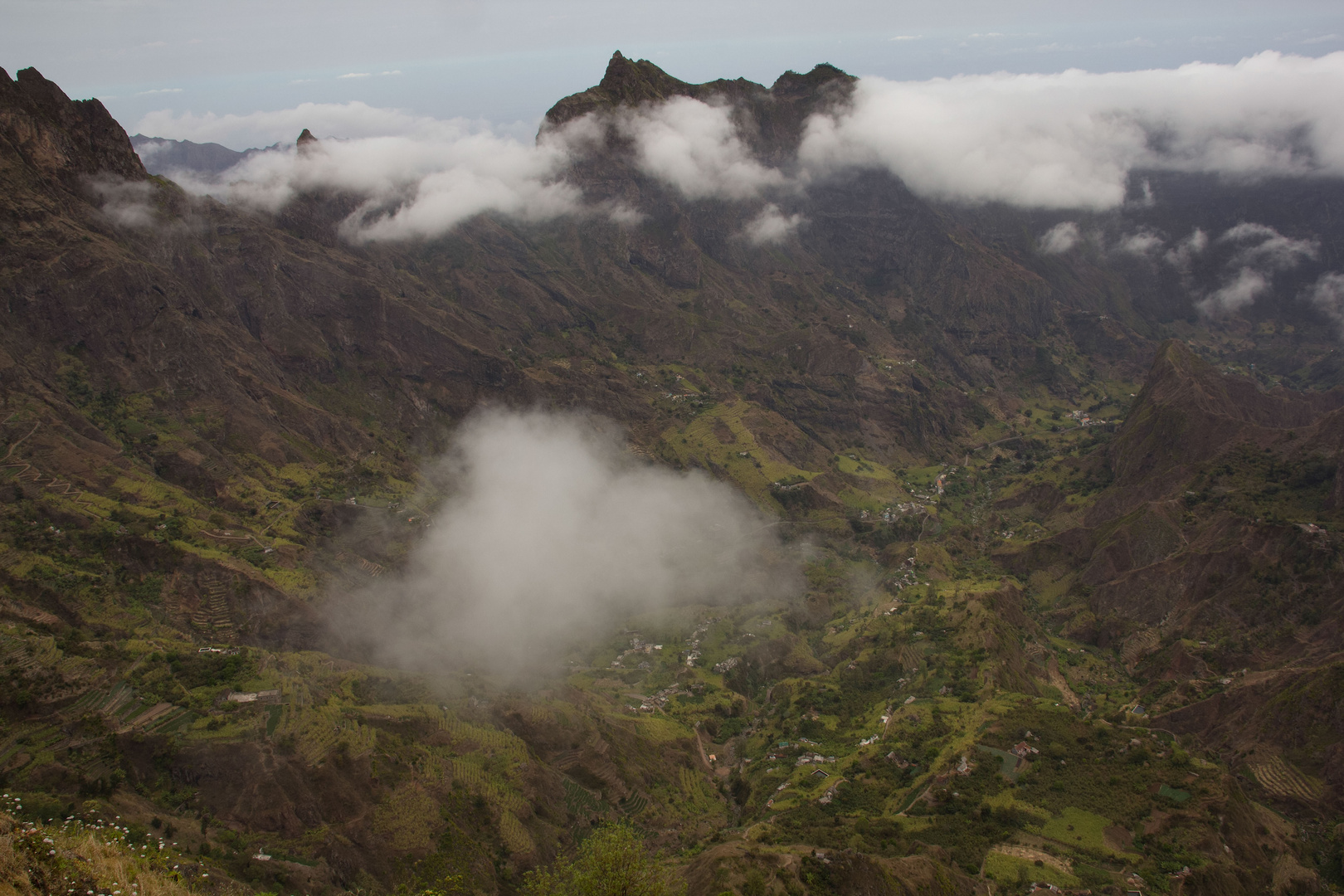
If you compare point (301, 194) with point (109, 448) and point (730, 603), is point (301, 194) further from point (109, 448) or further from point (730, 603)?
point (730, 603)

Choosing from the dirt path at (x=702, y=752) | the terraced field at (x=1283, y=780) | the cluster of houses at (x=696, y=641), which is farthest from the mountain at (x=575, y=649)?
the cluster of houses at (x=696, y=641)

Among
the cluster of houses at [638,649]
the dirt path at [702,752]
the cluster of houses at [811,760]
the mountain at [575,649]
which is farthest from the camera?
the cluster of houses at [638,649]

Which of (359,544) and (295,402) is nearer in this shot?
(359,544)

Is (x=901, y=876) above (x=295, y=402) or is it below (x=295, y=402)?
below

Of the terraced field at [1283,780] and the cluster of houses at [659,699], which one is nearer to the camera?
the terraced field at [1283,780]

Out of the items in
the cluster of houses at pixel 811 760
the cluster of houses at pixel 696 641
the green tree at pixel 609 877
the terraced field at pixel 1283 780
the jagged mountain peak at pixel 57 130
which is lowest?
the cluster of houses at pixel 696 641

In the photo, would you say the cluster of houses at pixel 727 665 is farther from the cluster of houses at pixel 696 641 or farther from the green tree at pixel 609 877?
the green tree at pixel 609 877

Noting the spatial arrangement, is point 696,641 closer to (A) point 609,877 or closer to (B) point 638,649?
(B) point 638,649

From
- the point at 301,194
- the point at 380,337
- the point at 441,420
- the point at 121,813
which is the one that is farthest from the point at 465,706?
the point at 301,194

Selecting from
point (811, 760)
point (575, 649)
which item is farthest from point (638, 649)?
point (811, 760)
